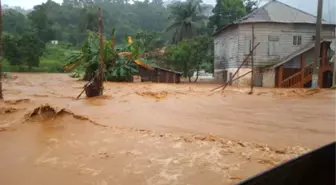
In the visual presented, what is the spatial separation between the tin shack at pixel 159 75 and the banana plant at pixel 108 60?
1801 mm

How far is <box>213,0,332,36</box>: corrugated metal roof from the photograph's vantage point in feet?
77.1

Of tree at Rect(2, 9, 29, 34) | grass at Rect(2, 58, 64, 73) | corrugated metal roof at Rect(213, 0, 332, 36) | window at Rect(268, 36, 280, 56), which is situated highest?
tree at Rect(2, 9, 29, 34)

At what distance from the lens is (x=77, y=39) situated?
54.8 metres

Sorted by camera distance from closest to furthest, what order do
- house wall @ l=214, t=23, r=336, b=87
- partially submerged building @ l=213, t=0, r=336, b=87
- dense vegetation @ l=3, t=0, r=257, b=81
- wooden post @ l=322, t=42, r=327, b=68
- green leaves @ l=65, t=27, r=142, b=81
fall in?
1. green leaves @ l=65, t=27, r=142, b=81
2. wooden post @ l=322, t=42, r=327, b=68
3. dense vegetation @ l=3, t=0, r=257, b=81
4. partially submerged building @ l=213, t=0, r=336, b=87
5. house wall @ l=214, t=23, r=336, b=87

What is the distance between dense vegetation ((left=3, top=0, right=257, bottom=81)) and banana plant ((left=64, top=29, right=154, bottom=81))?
0.06 meters

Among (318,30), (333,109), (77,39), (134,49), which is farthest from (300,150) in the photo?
(77,39)

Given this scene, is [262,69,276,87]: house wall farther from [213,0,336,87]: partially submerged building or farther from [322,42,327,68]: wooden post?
[322,42,327,68]: wooden post

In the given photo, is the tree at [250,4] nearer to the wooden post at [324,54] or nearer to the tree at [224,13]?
the tree at [224,13]

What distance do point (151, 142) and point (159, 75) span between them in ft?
64.8


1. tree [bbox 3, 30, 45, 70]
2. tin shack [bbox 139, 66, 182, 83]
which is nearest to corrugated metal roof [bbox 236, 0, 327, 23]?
tin shack [bbox 139, 66, 182, 83]

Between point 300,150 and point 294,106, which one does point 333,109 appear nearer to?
point 294,106

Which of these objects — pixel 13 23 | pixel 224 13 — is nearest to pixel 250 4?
pixel 224 13

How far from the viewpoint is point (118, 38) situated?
5953cm

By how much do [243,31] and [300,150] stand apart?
19.9 metres
